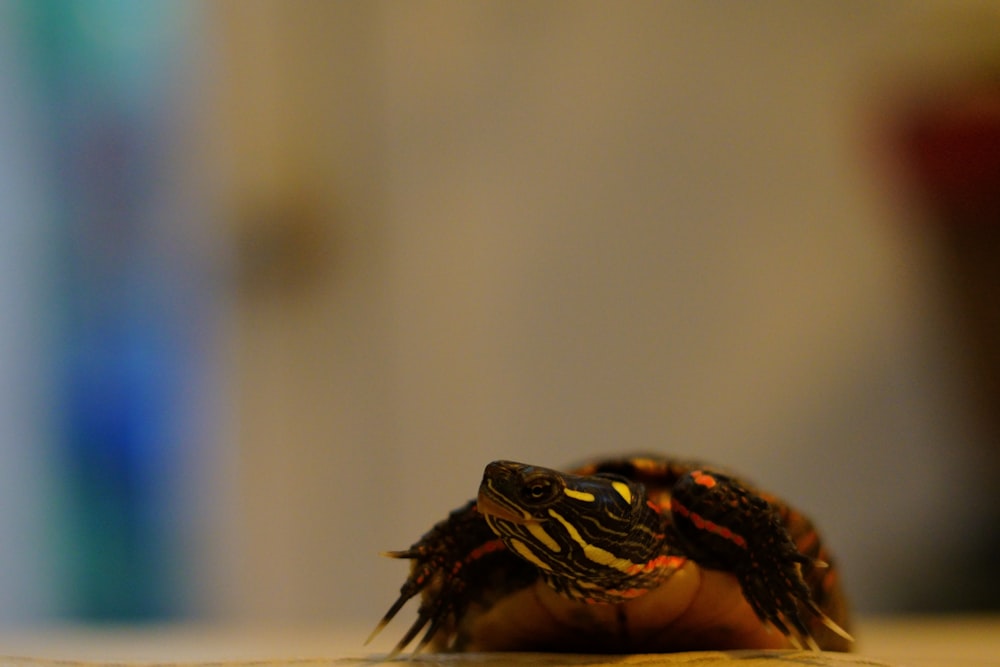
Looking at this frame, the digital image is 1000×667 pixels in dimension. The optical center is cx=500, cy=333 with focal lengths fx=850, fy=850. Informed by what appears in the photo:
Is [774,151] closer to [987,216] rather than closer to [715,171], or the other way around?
[715,171]

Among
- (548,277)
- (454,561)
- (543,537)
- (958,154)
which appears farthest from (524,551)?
(958,154)

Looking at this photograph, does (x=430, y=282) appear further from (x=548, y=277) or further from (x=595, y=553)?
(x=595, y=553)

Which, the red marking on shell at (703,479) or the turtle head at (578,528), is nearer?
the turtle head at (578,528)

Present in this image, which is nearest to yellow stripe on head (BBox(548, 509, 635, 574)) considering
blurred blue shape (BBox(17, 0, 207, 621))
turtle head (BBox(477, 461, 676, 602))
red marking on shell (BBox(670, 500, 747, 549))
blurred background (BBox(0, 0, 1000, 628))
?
turtle head (BBox(477, 461, 676, 602))

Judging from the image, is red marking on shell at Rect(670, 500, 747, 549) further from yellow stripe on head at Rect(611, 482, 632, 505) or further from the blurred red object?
the blurred red object

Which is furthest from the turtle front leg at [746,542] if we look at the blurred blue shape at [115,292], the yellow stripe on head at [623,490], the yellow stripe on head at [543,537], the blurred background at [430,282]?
the blurred blue shape at [115,292]

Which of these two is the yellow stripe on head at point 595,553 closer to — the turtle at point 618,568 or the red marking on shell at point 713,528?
the turtle at point 618,568
